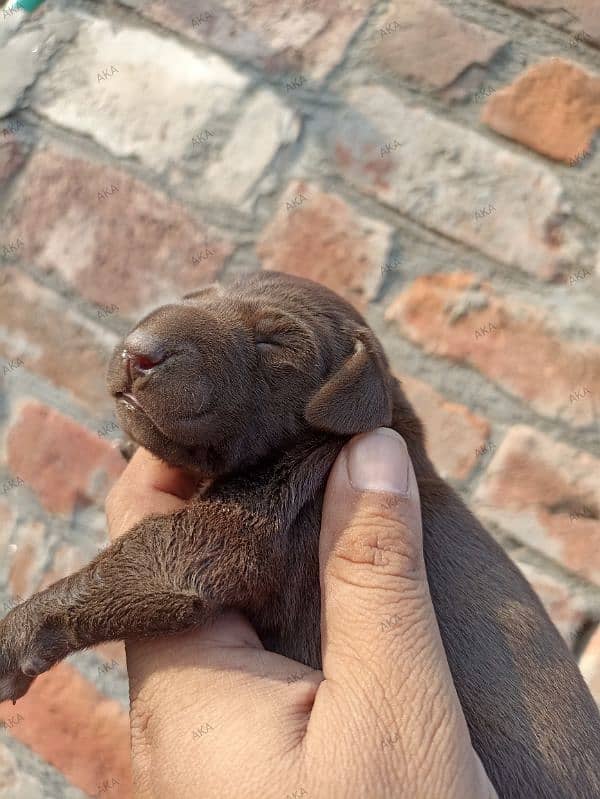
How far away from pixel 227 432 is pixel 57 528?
1.36 metres

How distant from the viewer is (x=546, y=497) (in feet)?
9.78

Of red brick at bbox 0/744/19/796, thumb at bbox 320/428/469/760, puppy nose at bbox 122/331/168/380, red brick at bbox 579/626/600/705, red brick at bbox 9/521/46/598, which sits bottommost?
red brick at bbox 0/744/19/796

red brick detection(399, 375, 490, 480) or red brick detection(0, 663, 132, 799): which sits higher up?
red brick detection(399, 375, 490, 480)

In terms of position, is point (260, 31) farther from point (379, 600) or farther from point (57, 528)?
point (379, 600)

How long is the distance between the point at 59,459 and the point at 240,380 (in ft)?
4.48

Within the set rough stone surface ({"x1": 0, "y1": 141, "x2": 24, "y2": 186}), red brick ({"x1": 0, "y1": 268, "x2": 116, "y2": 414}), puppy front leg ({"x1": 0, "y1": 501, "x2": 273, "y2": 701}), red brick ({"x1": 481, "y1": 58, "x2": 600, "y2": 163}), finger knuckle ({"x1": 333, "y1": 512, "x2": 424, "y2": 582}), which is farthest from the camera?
rough stone surface ({"x1": 0, "y1": 141, "x2": 24, "y2": 186})

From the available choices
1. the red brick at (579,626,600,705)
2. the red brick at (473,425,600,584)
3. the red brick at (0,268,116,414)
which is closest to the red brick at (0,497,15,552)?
the red brick at (0,268,116,414)

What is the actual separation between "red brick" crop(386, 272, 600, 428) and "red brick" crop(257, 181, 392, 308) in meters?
0.20

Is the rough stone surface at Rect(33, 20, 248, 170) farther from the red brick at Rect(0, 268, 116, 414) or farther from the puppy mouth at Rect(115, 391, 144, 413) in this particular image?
the puppy mouth at Rect(115, 391, 144, 413)

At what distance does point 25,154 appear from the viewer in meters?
3.32

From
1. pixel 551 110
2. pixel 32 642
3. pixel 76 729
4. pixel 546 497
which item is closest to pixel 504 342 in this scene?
pixel 546 497

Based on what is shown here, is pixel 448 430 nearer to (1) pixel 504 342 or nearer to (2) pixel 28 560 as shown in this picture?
(1) pixel 504 342

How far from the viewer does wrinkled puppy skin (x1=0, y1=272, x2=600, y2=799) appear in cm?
196

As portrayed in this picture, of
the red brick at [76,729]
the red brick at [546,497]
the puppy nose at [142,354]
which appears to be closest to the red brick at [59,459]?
the red brick at [76,729]
